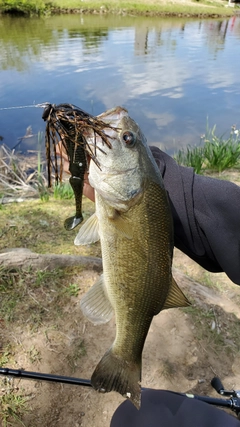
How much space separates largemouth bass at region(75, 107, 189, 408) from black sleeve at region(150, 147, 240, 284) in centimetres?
47

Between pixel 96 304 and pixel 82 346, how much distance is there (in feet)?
4.19

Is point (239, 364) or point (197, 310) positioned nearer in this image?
point (239, 364)

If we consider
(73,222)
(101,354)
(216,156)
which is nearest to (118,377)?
(73,222)

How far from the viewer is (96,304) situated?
185 centimetres

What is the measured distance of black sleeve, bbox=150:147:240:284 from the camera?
201cm

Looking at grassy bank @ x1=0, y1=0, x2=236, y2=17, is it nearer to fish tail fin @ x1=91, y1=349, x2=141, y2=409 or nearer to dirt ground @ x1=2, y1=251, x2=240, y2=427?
dirt ground @ x1=2, y1=251, x2=240, y2=427

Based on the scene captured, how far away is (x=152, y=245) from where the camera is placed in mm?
1585

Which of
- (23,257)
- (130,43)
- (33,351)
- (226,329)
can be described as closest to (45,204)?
(23,257)

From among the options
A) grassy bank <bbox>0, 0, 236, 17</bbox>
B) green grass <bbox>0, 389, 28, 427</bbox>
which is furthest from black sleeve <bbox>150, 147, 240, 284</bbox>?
grassy bank <bbox>0, 0, 236, 17</bbox>

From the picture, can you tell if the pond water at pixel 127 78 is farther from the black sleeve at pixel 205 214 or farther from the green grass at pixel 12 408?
the green grass at pixel 12 408

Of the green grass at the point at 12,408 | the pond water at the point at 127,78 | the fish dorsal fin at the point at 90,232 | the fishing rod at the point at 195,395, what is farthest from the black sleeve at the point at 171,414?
the pond water at the point at 127,78

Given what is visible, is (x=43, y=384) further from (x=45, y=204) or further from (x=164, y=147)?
(x=164, y=147)

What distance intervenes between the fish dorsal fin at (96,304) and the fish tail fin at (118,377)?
0.75 feet

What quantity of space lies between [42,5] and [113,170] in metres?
43.6
